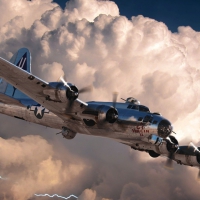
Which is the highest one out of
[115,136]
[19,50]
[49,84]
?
[19,50]

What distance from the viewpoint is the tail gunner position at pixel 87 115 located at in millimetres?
34156

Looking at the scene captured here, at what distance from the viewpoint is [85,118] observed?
36000 mm

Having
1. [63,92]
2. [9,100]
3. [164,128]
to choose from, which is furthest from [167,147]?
[9,100]

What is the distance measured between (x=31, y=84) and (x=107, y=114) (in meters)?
8.13

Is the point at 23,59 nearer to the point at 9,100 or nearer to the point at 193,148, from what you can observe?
the point at 9,100

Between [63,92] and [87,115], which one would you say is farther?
[87,115]

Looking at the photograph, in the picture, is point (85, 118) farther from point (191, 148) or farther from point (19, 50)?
point (19, 50)

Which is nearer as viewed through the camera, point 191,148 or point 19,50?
point 191,148

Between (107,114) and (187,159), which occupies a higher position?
(107,114)

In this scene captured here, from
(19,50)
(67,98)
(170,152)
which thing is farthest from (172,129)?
(19,50)

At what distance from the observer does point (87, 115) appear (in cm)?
3550

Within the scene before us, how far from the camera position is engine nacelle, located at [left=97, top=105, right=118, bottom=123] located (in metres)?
34.1

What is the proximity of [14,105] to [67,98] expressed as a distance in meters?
11.4

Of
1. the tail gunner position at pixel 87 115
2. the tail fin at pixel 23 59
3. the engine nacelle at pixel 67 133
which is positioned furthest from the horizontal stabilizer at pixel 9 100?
the tail fin at pixel 23 59
